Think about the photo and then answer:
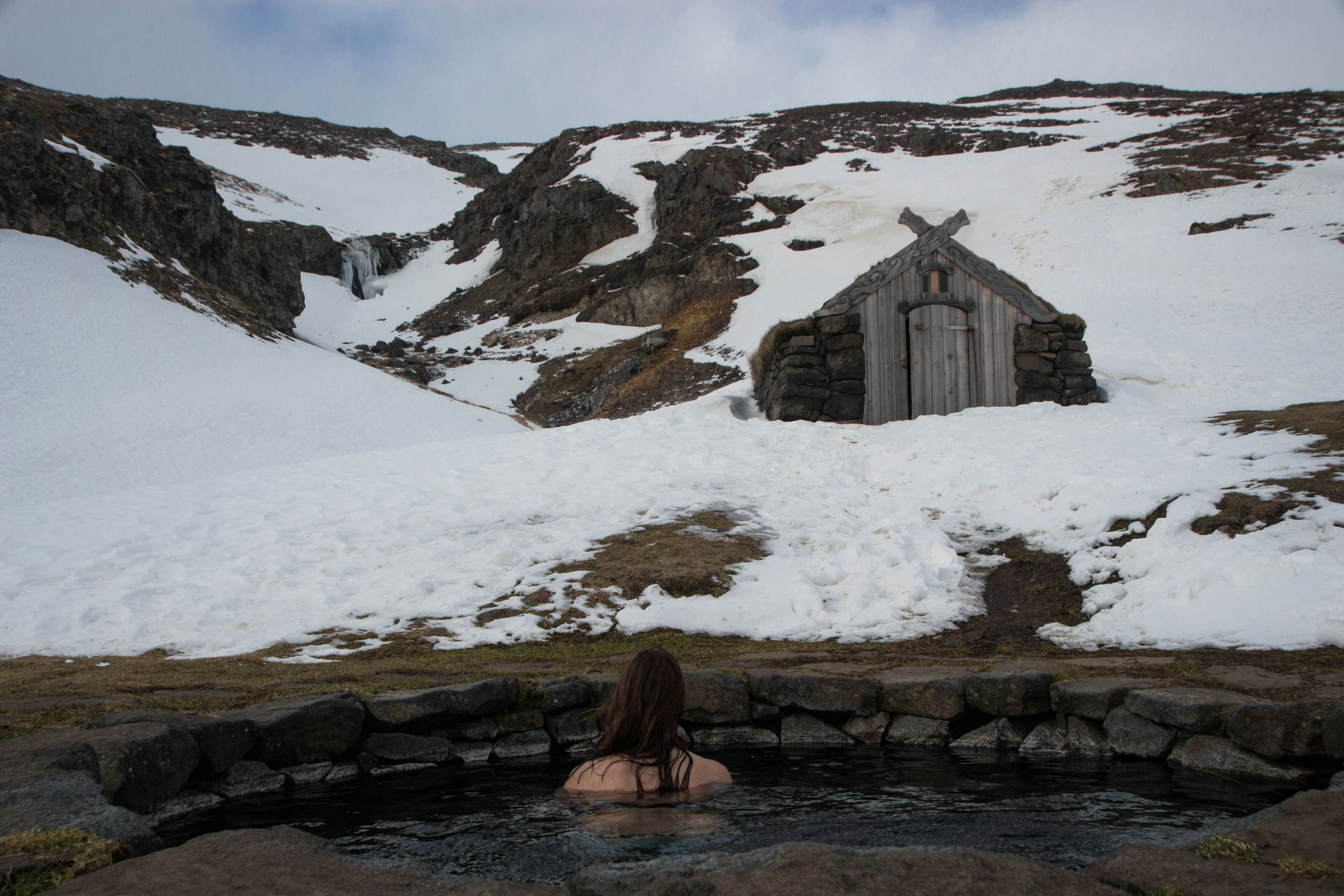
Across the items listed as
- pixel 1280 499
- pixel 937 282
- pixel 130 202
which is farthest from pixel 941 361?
pixel 130 202

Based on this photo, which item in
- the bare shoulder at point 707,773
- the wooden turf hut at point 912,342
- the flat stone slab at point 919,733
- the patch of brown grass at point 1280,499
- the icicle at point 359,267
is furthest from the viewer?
the icicle at point 359,267

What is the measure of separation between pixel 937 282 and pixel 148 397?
18.3 m

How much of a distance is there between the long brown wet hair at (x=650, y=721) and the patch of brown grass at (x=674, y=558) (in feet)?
13.8

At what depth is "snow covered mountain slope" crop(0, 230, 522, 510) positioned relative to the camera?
55.6 feet

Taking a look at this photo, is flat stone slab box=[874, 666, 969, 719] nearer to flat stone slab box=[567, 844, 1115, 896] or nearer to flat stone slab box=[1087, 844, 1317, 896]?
flat stone slab box=[1087, 844, 1317, 896]

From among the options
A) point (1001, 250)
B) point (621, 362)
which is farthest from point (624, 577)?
point (1001, 250)

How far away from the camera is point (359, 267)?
208 ft

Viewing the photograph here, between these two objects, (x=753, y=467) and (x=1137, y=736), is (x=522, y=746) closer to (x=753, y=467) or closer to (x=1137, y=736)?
(x=1137, y=736)

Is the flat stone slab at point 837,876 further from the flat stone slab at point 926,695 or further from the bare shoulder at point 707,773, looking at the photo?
the flat stone slab at point 926,695

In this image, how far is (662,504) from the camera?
36.9ft

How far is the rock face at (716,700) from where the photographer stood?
584cm

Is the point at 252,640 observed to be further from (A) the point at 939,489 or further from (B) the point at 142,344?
(B) the point at 142,344

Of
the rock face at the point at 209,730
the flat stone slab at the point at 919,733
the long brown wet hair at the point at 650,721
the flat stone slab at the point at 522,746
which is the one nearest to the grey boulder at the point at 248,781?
the rock face at the point at 209,730

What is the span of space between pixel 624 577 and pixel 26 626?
18.9 feet
